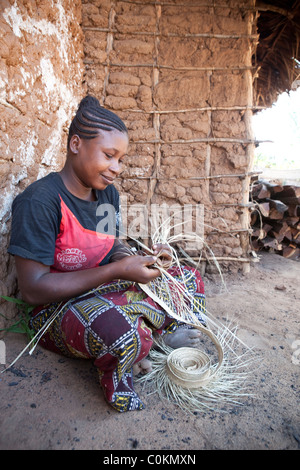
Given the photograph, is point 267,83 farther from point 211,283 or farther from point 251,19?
point 211,283

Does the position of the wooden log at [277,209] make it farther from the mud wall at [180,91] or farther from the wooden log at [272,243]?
→ the mud wall at [180,91]

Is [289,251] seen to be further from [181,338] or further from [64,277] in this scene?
[64,277]

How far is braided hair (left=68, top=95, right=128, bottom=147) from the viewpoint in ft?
4.80

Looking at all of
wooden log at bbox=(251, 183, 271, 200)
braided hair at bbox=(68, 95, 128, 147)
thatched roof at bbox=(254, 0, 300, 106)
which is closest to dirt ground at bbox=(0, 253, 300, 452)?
braided hair at bbox=(68, 95, 128, 147)

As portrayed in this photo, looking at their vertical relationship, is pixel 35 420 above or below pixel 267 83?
below

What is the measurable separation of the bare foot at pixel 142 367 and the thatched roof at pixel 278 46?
3.22m

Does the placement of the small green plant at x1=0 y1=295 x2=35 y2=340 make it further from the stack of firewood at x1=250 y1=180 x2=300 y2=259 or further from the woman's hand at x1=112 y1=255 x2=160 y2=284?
the stack of firewood at x1=250 y1=180 x2=300 y2=259

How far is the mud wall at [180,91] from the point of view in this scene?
9.64 ft

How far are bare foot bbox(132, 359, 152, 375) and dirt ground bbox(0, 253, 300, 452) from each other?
74 millimetres

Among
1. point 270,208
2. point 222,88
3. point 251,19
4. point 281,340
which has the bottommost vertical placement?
point 281,340

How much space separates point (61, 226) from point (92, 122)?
0.52 m
